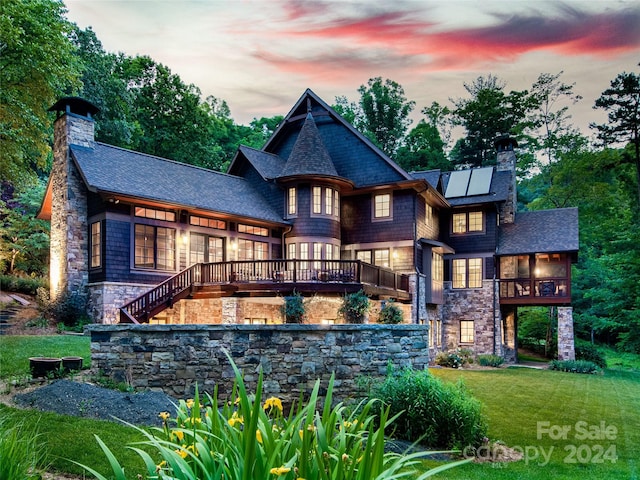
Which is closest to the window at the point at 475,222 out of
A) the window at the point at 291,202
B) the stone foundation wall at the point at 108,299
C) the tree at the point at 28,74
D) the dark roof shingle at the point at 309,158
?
the dark roof shingle at the point at 309,158

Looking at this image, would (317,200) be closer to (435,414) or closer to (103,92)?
(435,414)

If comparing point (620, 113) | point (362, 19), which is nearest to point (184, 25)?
point (362, 19)

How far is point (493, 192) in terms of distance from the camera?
88.0 ft

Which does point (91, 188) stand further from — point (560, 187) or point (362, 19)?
point (560, 187)

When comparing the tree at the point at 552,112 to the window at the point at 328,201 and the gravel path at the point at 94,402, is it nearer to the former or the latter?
the window at the point at 328,201

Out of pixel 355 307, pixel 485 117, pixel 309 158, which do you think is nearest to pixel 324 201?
pixel 309 158

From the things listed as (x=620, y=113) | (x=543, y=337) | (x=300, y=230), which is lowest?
(x=543, y=337)

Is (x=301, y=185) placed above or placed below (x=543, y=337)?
above

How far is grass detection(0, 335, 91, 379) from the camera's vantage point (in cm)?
1147

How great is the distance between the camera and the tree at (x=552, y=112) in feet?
125

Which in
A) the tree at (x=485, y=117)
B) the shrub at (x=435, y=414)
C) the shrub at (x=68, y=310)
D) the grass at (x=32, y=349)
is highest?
the tree at (x=485, y=117)

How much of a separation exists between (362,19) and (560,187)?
2912 centimetres

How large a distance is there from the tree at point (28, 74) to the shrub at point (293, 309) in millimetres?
11710

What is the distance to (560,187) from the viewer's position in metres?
33.8
